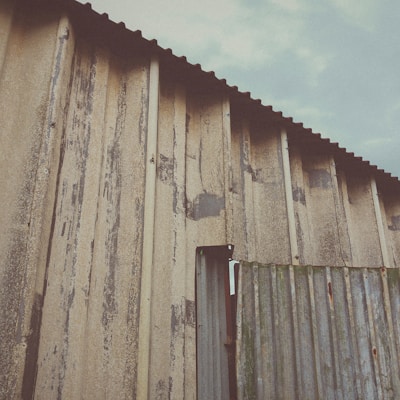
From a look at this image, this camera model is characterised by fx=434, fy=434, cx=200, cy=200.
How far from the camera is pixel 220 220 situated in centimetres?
530

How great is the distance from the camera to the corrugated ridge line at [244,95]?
5.07 meters

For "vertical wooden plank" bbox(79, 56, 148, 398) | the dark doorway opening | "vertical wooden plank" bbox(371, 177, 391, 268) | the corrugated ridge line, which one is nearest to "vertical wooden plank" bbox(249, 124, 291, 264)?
the corrugated ridge line

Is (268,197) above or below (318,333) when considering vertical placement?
above

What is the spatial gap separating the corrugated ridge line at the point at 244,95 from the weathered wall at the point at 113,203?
0.04 metres

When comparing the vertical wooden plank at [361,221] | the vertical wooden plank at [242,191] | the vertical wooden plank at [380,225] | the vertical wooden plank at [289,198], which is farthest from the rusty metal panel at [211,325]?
the vertical wooden plank at [380,225]

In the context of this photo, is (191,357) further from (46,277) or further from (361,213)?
(361,213)

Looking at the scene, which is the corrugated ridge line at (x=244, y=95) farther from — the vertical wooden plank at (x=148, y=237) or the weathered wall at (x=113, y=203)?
the vertical wooden plank at (x=148, y=237)

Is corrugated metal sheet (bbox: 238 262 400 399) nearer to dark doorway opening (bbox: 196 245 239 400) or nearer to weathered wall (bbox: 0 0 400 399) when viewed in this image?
dark doorway opening (bbox: 196 245 239 400)

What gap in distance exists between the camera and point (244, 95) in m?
6.25

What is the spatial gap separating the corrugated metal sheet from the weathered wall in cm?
72

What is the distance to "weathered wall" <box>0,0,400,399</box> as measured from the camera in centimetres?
388

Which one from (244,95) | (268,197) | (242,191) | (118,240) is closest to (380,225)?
(268,197)

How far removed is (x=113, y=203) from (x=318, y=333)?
2.56m

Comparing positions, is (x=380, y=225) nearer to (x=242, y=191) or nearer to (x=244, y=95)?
(x=242, y=191)
